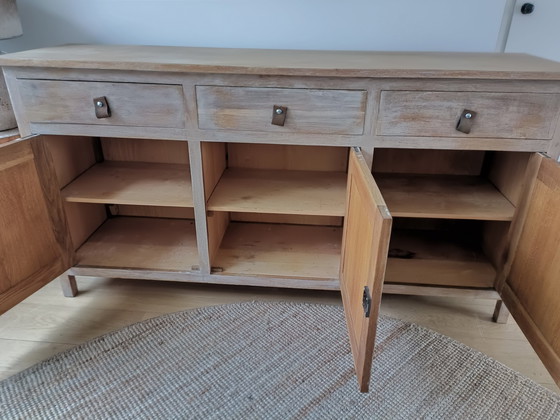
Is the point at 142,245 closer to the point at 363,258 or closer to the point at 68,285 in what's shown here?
the point at 68,285

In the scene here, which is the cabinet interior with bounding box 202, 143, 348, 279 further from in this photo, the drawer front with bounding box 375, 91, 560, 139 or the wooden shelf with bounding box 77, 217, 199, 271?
the drawer front with bounding box 375, 91, 560, 139

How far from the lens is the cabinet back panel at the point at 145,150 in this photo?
155 centimetres

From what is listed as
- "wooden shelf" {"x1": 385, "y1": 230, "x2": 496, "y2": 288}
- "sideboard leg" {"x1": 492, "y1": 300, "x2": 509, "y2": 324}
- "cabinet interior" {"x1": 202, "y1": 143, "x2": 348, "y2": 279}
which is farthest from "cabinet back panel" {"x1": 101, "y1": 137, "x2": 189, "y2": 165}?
"sideboard leg" {"x1": 492, "y1": 300, "x2": 509, "y2": 324}

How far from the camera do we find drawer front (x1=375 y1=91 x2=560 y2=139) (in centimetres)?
104

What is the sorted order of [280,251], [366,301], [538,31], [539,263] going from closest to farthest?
[366,301], [539,263], [538,31], [280,251]

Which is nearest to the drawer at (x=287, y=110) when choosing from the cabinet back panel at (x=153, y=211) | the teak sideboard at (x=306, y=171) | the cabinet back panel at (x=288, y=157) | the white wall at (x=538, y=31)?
the teak sideboard at (x=306, y=171)

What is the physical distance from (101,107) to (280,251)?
2.49 feet

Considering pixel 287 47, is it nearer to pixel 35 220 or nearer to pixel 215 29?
pixel 215 29

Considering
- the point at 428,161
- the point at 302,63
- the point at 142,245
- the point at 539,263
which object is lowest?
the point at 142,245

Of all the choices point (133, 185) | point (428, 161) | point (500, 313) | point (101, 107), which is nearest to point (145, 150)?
point (133, 185)

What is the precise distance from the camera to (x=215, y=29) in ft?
4.68

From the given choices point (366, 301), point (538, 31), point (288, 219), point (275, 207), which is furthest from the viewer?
point (288, 219)

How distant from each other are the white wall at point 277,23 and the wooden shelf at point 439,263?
70 cm

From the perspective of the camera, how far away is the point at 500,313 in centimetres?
132
